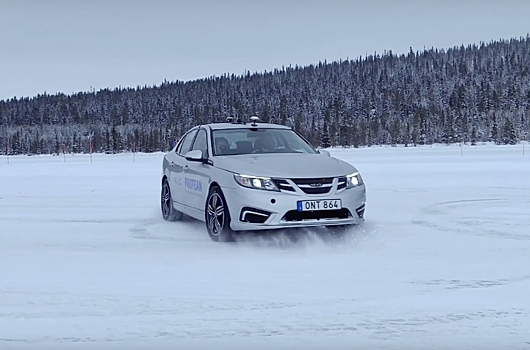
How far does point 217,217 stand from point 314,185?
1387 mm

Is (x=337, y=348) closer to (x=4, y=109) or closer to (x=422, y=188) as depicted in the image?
(x=422, y=188)

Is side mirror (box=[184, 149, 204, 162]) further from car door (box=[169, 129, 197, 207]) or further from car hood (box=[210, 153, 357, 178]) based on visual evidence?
car door (box=[169, 129, 197, 207])

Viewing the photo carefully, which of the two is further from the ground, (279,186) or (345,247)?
(279,186)

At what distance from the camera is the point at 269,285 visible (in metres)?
6.27

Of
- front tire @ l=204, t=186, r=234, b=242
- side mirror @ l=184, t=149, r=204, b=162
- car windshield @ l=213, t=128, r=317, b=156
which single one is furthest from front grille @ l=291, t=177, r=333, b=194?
side mirror @ l=184, t=149, r=204, b=162

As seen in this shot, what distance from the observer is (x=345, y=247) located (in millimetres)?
8352

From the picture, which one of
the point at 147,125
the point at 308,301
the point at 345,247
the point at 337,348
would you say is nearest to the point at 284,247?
the point at 345,247

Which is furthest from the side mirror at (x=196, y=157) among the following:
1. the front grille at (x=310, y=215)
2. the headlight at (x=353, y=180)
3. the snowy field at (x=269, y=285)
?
the headlight at (x=353, y=180)

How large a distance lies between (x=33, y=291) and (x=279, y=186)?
3.11 meters

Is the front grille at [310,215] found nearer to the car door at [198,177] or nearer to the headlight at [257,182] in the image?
the headlight at [257,182]

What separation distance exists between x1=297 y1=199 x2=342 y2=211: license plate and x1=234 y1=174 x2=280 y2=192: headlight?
34 cm

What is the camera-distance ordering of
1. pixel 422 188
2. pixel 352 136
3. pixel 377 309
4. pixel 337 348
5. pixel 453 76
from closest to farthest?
Answer: pixel 337 348 < pixel 377 309 < pixel 422 188 < pixel 352 136 < pixel 453 76

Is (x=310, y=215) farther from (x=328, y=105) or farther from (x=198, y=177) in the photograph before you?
(x=328, y=105)

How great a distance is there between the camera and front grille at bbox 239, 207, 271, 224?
8070 mm
